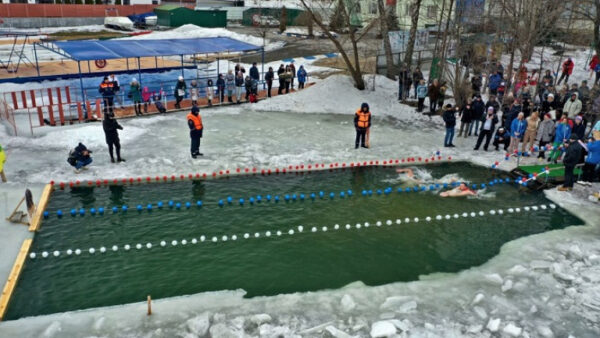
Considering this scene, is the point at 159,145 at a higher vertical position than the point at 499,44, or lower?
lower

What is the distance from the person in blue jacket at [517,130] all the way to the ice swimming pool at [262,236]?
205 centimetres

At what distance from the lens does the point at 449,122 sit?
16.0 meters

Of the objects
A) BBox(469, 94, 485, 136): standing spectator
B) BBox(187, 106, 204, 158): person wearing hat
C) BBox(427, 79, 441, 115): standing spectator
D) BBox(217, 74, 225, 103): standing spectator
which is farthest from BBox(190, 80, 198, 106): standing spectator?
BBox(469, 94, 485, 136): standing spectator

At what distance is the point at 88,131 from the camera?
53.5 feet

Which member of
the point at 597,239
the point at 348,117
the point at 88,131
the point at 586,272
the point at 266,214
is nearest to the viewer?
the point at 586,272

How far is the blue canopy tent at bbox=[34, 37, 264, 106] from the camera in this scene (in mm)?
19844

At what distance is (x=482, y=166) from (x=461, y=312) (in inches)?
321

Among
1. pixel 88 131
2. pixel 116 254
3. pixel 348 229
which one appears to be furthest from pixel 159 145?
pixel 348 229

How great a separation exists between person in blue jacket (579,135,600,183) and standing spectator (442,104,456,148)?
3.85 meters

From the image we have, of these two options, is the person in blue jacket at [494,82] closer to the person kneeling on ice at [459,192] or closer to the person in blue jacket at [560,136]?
the person in blue jacket at [560,136]

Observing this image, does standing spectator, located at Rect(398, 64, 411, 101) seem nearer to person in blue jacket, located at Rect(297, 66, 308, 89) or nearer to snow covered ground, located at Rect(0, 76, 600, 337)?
person in blue jacket, located at Rect(297, 66, 308, 89)

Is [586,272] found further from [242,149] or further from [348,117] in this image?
[348,117]

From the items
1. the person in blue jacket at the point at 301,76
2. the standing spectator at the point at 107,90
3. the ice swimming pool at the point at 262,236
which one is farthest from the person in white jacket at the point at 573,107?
the standing spectator at the point at 107,90

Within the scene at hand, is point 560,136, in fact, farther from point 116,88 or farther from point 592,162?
point 116,88
